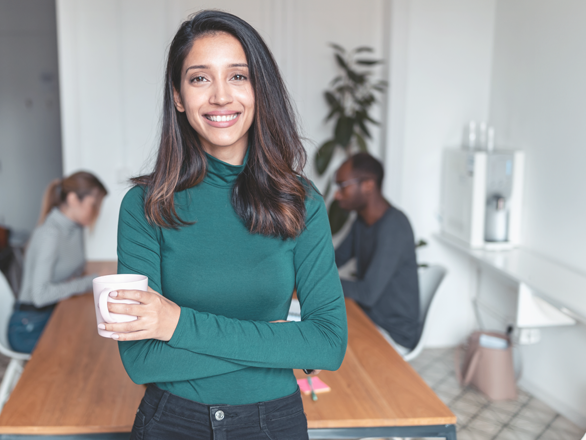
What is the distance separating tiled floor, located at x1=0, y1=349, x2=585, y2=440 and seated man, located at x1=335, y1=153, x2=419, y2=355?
58 cm

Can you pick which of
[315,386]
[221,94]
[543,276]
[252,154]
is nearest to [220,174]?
[252,154]

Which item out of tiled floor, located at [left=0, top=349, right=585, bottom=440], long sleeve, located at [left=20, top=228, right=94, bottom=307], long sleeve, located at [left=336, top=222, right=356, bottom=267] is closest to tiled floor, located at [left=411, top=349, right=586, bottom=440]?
tiled floor, located at [left=0, top=349, right=585, bottom=440]

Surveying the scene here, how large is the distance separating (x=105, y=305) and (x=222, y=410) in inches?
13.2

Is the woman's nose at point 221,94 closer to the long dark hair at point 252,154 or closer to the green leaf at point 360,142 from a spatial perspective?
the long dark hair at point 252,154

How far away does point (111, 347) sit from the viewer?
208 centimetres

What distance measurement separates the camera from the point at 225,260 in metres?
1.13

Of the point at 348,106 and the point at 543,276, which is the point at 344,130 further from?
the point at 543,276

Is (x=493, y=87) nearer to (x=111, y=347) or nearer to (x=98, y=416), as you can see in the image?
(x=111, y=347)

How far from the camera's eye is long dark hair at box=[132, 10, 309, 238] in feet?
3.70

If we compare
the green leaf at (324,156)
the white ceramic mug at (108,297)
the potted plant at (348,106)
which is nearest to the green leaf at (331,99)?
the potted plant at (348,106)

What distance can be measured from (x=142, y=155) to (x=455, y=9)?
2.21 meters

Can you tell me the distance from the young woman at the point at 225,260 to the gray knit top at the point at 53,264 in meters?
1.69

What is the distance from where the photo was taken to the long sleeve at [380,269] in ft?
8.50

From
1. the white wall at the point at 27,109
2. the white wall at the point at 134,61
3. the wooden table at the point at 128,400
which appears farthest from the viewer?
the white wall at the point at 27,109
